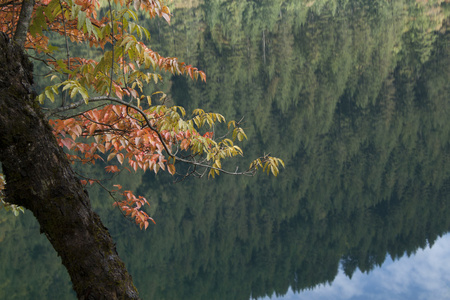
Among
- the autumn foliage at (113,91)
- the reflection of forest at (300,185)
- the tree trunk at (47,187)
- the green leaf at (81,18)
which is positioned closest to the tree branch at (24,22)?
the autumn foliage at (113,91)

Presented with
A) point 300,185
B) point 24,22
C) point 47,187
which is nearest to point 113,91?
point 24,22

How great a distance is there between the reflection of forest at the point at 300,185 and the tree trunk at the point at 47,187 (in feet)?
30.8

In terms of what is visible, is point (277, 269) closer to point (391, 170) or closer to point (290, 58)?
point (391, 170)

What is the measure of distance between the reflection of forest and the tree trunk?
9388 mm

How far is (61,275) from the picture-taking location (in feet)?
40.2

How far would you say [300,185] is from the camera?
16.1m

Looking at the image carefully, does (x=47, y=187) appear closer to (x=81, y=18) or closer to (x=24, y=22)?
(x=81, y=18)

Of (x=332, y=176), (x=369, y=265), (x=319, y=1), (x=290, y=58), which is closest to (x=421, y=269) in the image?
(x=369, y=265)

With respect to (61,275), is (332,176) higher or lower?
higher

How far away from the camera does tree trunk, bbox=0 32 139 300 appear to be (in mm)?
1767

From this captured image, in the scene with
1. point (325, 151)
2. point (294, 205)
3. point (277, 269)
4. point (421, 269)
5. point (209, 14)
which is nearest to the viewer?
point (421, 269)

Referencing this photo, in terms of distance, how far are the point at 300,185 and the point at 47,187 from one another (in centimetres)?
1480

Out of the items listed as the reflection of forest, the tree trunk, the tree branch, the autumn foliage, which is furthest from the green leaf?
the reflection of forest

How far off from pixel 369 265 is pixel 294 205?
4.30 meters
